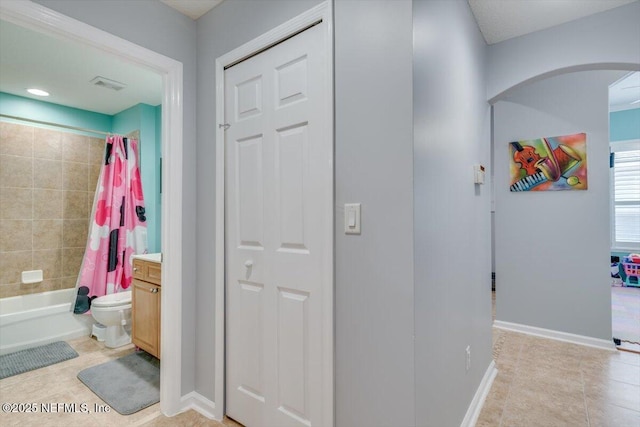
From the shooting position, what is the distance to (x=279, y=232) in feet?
5.10

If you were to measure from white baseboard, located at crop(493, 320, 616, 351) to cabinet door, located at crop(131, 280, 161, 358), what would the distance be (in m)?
3.29

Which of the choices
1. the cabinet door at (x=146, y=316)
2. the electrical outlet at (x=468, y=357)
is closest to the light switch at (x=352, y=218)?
the electrical outlet at (x=468, y=357)

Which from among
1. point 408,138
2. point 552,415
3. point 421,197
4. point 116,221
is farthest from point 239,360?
point 116,221

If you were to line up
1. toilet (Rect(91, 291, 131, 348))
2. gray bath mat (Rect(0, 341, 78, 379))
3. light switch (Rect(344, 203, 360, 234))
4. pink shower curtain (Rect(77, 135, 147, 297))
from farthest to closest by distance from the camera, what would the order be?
pink shower curtain (Rect(77, 135, 147, 297)) < toilet (Rect(91, 291, 131, 348)) < gray bath mat (Rect(0, 341, 78, 379)) < light switch (Rect(344, 203, 360, 234))

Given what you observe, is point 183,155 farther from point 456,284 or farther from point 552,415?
point 552,415

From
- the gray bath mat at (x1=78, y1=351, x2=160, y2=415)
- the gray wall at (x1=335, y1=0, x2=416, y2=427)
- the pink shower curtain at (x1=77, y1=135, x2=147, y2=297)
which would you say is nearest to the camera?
the gray wall at (x1=335, y1=0, x2=416, y2=427)

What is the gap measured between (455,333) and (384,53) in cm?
137

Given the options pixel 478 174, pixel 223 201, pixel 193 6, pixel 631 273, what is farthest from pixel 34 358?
pixel 631 273

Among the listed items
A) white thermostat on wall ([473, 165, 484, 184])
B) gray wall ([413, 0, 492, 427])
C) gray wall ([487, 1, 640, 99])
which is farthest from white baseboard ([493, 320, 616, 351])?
gray wall ([487, 1, 640, 99])

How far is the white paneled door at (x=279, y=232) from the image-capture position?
1.39 meters

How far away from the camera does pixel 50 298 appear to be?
333 cm

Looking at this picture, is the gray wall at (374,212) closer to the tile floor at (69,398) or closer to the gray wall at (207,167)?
the gray wall at (207,167)

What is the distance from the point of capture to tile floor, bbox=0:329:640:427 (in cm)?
180

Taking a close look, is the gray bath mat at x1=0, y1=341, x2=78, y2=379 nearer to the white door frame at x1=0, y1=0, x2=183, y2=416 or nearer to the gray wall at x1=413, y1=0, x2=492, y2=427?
the white door frame at x1=0, y1=0, x2=183, y2=416
